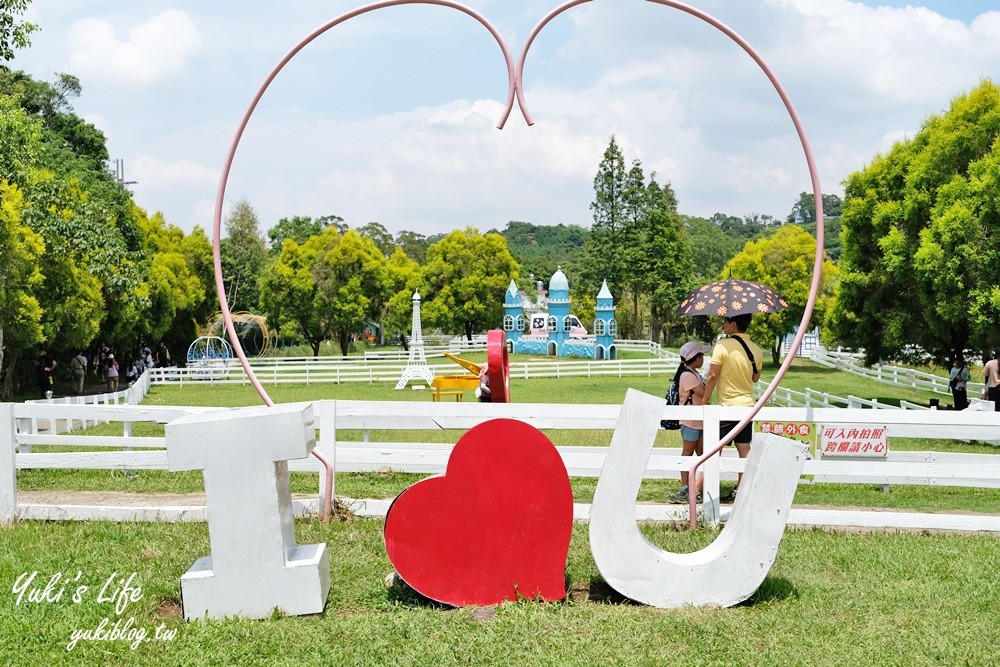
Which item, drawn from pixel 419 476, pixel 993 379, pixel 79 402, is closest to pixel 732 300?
pixel 419 476

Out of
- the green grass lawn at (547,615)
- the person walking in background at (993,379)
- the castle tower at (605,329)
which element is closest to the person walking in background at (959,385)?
the person walking in background at (993,379)

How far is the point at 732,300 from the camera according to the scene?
8.91 meters

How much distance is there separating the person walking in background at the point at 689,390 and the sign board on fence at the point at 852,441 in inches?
52.4

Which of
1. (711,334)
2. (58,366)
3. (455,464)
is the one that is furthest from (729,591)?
(711,334)

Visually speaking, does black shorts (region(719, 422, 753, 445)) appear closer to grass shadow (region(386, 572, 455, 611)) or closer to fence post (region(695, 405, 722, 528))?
fence post (region(695, 405, 722, 528))

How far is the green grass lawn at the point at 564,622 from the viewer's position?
5082 millimetres

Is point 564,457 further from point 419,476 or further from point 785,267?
point 785,267

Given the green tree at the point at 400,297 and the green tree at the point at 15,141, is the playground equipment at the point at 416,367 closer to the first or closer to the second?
the green tree at the point at 15,141

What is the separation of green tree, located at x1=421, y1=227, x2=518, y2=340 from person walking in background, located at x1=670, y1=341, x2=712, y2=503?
56.1 meters

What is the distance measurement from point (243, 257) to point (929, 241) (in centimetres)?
6485

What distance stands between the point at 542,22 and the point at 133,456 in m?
5.85

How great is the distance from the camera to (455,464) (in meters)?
6.22

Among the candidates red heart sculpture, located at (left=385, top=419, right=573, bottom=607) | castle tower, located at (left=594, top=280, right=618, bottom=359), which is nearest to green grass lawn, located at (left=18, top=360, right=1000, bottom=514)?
red heart sculpture, located at (left=385, top=419, right=573, bottom=607)

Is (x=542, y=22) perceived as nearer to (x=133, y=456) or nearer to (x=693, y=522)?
(x=693, y=522)
